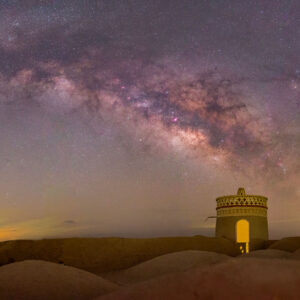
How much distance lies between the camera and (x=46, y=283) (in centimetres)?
830

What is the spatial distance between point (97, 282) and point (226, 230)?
1245 centimetres

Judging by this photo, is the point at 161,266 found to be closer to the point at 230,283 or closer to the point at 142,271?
the point at 142,271

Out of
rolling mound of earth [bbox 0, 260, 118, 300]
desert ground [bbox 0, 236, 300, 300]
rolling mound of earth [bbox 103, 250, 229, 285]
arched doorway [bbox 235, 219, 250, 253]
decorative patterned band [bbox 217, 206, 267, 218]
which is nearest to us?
desert ground [bbox 0, 236, 300, 300]

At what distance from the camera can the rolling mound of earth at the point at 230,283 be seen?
4.89 metres

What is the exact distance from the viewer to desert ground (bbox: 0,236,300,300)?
5035 mm

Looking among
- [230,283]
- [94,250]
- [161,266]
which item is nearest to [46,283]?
[230,283]

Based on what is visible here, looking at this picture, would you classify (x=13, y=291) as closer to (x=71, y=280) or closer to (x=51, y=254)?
(x=71, y=280)

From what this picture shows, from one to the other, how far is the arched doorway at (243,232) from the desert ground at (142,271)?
1257mm

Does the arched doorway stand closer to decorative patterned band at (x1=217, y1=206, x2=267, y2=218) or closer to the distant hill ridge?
decorative patterned band at (x1=217, y1=206, x2=267, y2=218)

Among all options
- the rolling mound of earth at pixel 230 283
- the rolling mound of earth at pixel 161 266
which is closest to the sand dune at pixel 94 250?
the rolling mound of earth at pixel 161 266

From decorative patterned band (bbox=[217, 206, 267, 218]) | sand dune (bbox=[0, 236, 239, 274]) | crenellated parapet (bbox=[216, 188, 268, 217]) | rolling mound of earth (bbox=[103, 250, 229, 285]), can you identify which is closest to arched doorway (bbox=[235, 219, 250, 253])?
decorative patterned band (bbox=[217, 206, 267, 218])

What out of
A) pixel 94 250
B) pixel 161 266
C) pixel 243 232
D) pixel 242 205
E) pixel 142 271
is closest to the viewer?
pixel 142 271

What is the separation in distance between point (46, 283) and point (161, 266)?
5069mm

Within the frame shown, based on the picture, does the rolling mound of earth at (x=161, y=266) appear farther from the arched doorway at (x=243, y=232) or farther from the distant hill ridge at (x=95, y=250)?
the arched doorway at (x=243, y=232)
